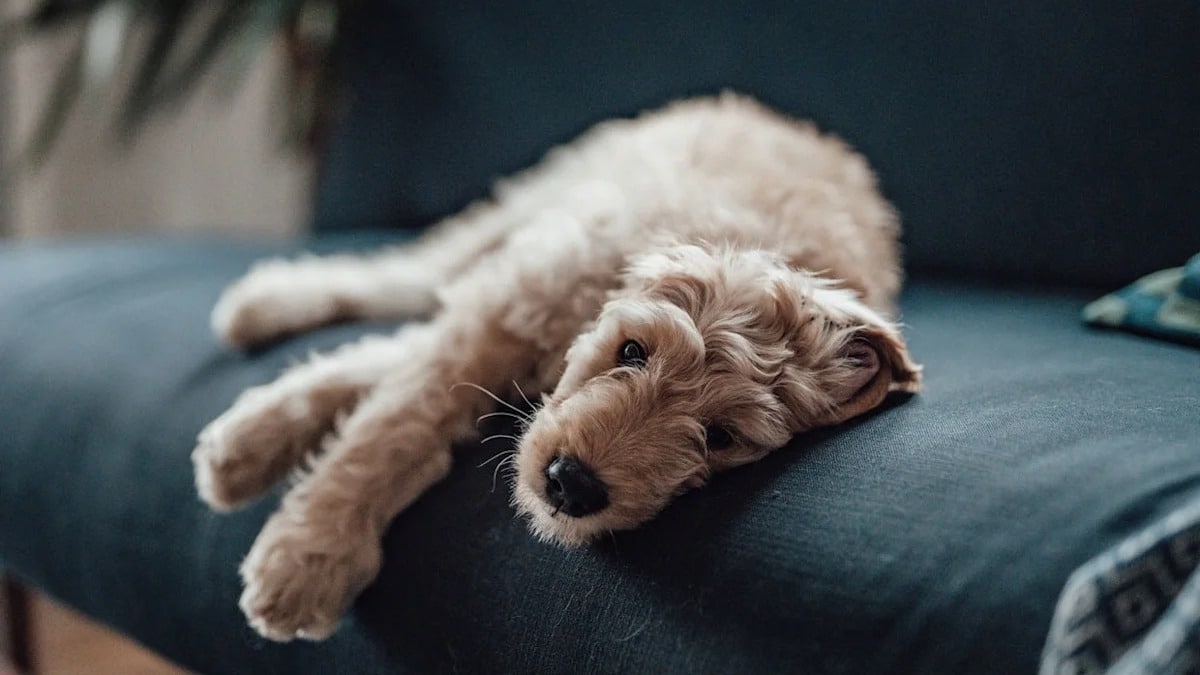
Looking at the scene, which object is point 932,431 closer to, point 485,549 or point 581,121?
point 485,549

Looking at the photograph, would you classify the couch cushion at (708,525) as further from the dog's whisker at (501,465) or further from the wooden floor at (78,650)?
the wooden floor at (78,650)

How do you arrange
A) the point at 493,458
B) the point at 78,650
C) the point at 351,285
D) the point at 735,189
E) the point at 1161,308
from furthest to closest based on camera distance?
the point at 78,650
the point at 351,285
the point at 735,189
the point at 1161,308
the point at 493,458

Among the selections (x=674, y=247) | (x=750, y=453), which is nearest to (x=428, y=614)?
(x=750, y=453)

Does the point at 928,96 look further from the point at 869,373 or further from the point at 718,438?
the point at 718,438

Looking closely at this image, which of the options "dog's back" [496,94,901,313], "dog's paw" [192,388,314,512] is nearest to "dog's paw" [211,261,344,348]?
"dog's paw" [192,388,314,512]

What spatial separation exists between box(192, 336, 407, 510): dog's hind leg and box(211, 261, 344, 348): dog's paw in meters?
0.14

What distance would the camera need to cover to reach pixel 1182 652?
2.53ft

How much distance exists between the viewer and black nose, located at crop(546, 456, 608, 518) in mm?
1083

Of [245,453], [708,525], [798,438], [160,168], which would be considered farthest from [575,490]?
[160,168]

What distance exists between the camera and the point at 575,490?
1.09 meters

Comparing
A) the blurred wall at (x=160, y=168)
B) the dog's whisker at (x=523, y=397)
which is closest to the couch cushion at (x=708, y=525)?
the dog's whisker at (x=523, y=397)

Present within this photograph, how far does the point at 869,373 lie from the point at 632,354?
0.26m

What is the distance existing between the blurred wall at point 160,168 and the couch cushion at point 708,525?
5.55ft

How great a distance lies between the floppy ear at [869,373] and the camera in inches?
47.1
